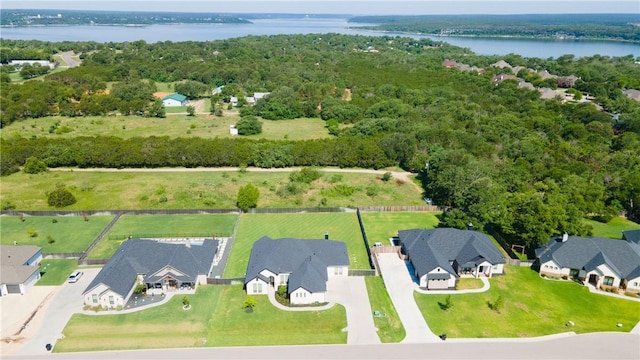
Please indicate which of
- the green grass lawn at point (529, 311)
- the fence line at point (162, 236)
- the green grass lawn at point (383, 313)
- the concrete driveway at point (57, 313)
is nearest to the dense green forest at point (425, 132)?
the green grass lawn at point (529, 311)

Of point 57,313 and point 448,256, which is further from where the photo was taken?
point 448,256

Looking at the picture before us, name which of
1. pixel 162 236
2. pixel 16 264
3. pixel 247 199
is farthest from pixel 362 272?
pixel 16 264

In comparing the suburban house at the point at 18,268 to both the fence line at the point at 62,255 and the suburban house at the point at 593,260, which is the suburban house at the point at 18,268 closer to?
the fence line at the point at 62,255

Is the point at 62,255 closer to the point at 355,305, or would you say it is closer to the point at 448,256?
the point at 355,305

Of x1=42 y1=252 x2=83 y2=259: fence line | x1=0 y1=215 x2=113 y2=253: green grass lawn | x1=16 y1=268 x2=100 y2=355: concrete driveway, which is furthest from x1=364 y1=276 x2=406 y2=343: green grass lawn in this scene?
x1=0 y1=215 x2=113 y2=253: green grass lawn

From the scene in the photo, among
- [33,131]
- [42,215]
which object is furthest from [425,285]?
[33,131]

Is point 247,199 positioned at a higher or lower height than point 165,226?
higher

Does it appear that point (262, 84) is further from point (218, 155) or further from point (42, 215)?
point (42, 215)

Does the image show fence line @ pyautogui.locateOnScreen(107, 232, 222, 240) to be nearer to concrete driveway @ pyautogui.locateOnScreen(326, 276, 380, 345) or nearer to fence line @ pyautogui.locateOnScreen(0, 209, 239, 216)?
fence line @ pyautogui.locateOnScreen(0, 209, 239, 216)
